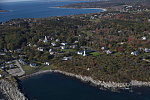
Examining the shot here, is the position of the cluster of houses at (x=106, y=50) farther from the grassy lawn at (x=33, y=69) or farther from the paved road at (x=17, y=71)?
the paved road at (x=17, y=71)

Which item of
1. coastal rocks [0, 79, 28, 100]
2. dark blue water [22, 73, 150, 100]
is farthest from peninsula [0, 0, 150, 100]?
dark blue water [22, 73, 150, 100]

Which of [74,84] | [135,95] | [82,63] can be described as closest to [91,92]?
[74,84]

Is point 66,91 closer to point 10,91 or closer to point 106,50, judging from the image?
point 10,91

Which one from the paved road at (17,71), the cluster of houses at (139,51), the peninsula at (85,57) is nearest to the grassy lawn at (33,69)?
the peninsula at (85,57)

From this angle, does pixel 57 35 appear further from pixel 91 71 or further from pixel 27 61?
pixel 91 71

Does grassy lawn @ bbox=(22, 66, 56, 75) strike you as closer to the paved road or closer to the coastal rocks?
the paved road

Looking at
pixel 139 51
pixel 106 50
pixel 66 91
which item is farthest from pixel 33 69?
pixel 139 51
